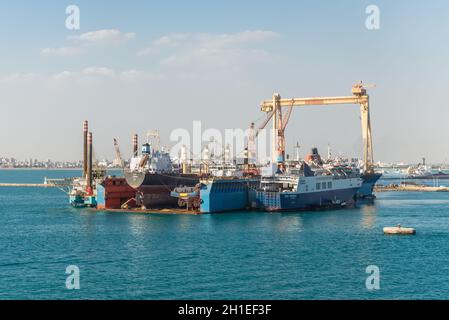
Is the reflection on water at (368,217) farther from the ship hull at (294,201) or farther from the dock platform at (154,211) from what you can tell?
the dock platform at (154,211)

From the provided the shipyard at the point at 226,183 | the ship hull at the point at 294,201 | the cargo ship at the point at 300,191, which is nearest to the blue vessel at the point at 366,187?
the shipyard at the point at 226,183

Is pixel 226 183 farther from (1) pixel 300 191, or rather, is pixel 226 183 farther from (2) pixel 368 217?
(2) pixel 368 217

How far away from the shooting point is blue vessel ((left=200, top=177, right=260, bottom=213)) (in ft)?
175

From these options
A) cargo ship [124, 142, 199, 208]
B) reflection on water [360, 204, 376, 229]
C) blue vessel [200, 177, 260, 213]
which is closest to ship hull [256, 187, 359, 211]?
blue vessel [200, 177, 260, 213]

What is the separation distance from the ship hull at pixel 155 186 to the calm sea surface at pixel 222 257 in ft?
28.3

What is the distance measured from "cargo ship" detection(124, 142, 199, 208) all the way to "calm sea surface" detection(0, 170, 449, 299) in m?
8.75

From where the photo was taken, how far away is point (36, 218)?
166 feet

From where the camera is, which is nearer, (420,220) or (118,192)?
(420,220)

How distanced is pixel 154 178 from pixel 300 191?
16213 millimetres

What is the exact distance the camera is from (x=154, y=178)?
58688mm

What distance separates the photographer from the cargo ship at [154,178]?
5788cm
